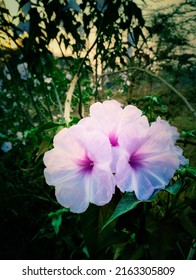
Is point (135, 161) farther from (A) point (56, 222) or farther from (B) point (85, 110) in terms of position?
(B) point (85, 110)

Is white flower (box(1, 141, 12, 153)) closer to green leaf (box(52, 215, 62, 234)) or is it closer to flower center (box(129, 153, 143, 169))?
green leaf (box(52, 215, 62, 234))

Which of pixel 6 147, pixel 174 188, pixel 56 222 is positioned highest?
pixel 174 188

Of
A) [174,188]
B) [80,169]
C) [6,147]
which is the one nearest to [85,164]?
[80,169]

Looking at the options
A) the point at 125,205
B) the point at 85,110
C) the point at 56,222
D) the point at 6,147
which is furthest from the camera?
the point at 6,147

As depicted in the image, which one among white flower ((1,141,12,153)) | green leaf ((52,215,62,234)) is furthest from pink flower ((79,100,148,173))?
white flower ((1,141,12,153))

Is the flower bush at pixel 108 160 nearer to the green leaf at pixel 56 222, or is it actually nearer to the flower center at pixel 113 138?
the flower center at pixel 113 138

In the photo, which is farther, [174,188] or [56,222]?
[56,222]

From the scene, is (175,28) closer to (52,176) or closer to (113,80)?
(113,80)
